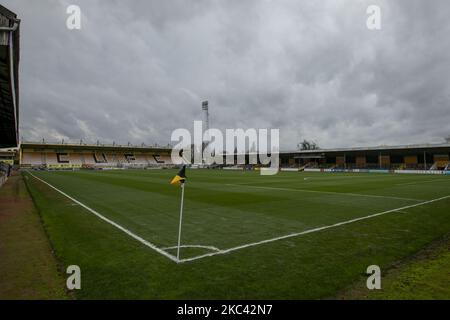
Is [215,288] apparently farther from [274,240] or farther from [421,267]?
[421,267]

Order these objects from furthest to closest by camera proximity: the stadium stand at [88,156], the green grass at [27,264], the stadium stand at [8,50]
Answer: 1. the stadium stand at [88,156]
2. the stadium stand at [8,50]
3. the green grass at [27,264]

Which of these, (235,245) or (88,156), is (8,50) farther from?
(88,156)

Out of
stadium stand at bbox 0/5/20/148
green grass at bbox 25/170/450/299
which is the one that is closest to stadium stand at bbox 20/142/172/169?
stadium stand at bbox 0/5/20/148

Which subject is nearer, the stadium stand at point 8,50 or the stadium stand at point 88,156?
the stadium stand at point 8,50

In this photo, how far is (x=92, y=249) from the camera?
648 centimetres

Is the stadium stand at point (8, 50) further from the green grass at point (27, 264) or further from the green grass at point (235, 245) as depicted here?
the green grass at point (235, 245)

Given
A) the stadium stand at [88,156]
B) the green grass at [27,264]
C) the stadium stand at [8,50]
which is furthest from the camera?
the stadium stand at [88,156]

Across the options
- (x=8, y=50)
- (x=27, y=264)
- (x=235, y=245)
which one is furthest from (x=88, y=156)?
(x=235, y=245)

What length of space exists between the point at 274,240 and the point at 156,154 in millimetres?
103743

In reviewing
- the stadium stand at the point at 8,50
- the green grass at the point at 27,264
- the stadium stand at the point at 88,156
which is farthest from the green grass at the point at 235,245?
the stadium stand at the point at 88,156

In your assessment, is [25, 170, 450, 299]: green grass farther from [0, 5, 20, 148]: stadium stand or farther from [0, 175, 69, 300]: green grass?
[0, 5, 20, 148]: stadium stand

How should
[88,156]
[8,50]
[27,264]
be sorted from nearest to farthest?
[27,264] < [8,50] < [88,156]

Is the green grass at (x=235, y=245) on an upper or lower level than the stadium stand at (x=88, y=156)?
lower
